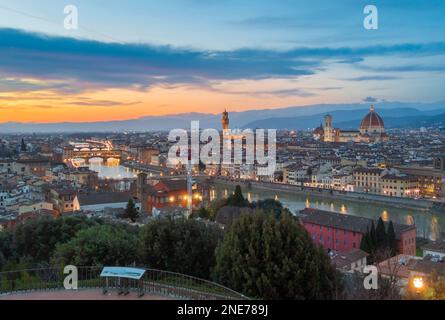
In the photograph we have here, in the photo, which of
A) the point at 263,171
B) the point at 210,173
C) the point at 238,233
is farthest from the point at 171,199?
the point at 210,173

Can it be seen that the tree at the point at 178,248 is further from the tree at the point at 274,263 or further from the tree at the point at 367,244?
the tree at the point at 367,244

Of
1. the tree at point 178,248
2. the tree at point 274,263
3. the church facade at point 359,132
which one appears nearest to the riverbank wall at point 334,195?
the tree at point 178,248

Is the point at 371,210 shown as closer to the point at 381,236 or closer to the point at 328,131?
the point at 381,236

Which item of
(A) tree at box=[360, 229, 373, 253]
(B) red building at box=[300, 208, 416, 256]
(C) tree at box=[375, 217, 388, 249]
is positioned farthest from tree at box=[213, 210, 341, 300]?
(B) red building at box=[300, 208, 416, 256]

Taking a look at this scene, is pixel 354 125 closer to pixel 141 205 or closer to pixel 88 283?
pixel 141 205

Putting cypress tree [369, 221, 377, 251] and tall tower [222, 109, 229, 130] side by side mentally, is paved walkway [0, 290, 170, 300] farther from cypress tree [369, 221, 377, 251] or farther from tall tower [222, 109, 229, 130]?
tall tower [222, 109, 229, 130]

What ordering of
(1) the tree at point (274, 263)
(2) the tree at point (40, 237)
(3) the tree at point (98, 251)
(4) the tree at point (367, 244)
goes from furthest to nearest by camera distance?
(4) the tree at point (367, 244) < (2) the tree at point (40, 237) < (3) the tree at point (98, 251) < (1) the tree at point (274, 263)
